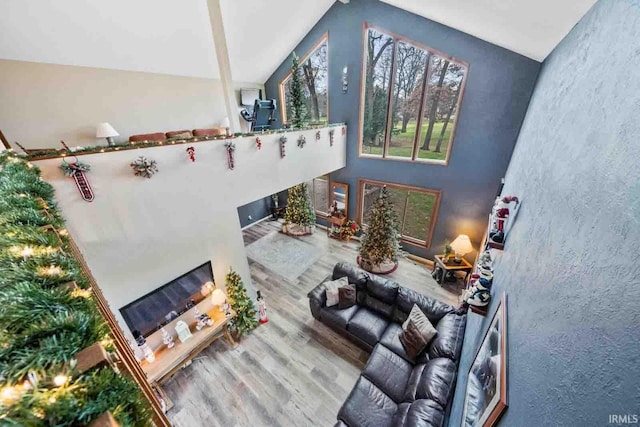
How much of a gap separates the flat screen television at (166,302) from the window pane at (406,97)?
5.08 meters

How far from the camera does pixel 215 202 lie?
11.7 feet

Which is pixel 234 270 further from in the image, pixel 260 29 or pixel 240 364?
pixel 260 29

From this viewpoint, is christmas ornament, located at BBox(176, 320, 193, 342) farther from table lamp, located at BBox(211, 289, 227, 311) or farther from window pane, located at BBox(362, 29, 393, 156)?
window pane, located at BBox(362, 29, 393, 156)

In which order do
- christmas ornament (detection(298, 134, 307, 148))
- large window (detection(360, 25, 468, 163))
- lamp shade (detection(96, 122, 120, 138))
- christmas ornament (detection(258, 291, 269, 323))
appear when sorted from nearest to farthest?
lamp shade (detection(96, 122, 120, 138)) < christmas ornament (detection(258, 291, 269, 323)) < large window (detection(360, 25, 468, 163)) < christmas ornament (detection(298, 134, 307, 148))

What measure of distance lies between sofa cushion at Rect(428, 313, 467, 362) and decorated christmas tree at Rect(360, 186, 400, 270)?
81.5 inches

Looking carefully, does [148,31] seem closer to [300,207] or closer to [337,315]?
[300,207]

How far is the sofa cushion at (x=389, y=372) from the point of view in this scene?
2873mm

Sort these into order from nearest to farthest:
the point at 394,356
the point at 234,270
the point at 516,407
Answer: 1. the point at 516,407
2. the point at 394,356
3. the point at 234,270

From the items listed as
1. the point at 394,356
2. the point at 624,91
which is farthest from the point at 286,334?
the point at 624,91

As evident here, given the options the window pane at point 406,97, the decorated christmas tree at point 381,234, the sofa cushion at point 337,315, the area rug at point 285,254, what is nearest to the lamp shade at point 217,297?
the sofa cushion at point 337,315

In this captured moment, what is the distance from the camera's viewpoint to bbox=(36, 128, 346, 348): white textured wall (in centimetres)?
251

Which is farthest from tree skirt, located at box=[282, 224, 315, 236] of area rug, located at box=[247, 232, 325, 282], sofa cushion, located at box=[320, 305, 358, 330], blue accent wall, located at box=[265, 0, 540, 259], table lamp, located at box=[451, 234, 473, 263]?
table lamp, located at box=[451, 234, 473, 263]

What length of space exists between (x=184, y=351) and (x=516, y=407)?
394 centimetres

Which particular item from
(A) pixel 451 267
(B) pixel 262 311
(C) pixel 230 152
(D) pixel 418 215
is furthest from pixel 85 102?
(A) pixel 451 267
